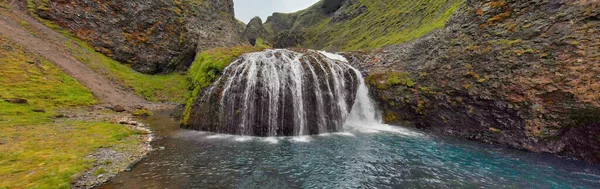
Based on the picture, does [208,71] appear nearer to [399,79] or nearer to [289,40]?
[399,79]

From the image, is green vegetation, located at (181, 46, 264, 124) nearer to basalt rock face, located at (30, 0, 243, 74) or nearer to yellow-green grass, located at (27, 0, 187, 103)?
yellow-green grass, located at (27, 0, 187, 103)

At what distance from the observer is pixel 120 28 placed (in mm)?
43250

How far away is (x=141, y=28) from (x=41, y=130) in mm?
38827

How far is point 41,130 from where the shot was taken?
13758 mm

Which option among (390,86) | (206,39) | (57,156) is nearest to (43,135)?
(57,156)

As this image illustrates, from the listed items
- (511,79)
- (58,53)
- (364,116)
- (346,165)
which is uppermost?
(58,53)

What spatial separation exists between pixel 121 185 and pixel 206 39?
53305mm

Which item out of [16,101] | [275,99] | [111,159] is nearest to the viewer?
[111,159]

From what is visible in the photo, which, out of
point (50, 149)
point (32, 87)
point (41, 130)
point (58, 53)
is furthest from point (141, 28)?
point (50, 149)

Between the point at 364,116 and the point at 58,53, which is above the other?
the point at 58,53

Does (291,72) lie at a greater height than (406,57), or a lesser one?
lesser

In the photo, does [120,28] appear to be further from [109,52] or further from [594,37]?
[594,37]

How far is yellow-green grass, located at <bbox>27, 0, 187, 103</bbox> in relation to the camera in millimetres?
35656

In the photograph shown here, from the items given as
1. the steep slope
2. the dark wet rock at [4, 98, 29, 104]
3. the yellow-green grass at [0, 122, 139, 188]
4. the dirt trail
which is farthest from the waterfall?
the steep slope
